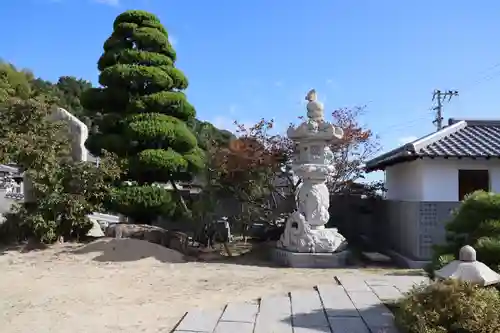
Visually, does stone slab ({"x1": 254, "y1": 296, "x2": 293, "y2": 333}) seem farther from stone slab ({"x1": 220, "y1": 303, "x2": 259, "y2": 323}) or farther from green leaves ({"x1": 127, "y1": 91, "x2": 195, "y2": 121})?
green leaves ({"x1": 127, "y1": 91, "x2": 195, "y2": 121})

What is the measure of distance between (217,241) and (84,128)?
5.76 m

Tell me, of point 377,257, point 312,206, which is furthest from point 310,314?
point 377,257

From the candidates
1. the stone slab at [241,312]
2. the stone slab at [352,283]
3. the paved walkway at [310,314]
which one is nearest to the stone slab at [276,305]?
the paved walkway at [310,314]

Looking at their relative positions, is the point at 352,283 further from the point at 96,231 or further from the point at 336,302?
the point at 96,231

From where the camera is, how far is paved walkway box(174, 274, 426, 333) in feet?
18.7

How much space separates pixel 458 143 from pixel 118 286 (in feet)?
29.3

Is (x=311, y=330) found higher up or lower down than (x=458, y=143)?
lower down

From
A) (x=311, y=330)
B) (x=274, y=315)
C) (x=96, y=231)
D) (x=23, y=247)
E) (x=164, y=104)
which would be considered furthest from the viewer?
(x=96, y=231)

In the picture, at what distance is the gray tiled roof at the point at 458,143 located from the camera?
11078mm

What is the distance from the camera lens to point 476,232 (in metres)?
6.23

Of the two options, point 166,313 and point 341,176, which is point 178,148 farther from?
point 166,313

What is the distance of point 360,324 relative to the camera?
5875mm

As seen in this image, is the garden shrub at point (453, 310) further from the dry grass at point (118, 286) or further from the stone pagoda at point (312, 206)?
the stone pagoda at point (312, 206)

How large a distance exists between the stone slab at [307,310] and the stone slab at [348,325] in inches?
4.7
